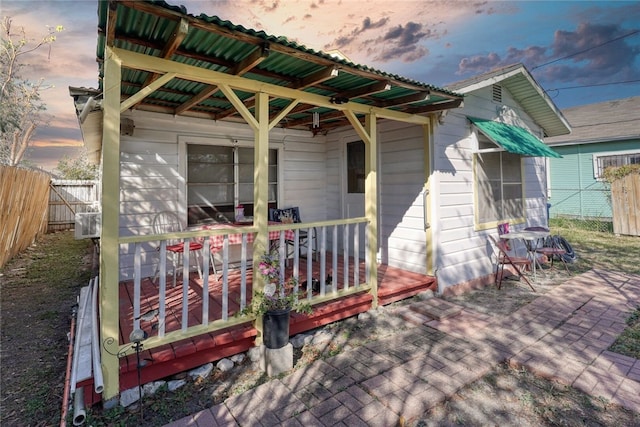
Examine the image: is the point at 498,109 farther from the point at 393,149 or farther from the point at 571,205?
the point at 571,205

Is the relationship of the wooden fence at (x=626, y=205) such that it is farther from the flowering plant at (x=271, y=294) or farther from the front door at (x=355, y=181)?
the flowering plant at (x=271, y=294)

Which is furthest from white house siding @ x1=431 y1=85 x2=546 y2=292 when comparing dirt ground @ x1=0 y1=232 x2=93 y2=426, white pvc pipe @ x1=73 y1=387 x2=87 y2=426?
dirt ground @ x1=0 y1=232 x2=93 y2=426

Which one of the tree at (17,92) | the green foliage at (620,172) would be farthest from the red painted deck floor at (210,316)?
the tree at (17,92)

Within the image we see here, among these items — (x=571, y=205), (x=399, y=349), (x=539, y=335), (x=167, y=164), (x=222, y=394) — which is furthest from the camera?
(x=571, y=205)

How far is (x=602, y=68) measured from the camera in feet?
90.3

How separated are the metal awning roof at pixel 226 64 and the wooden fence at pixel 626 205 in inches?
374

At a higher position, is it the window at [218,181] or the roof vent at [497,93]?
the roof vent at [497,93]

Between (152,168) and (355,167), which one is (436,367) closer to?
(355,167)

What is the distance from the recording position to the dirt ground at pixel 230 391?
218 centimetres

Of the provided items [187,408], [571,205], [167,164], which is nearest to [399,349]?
[187,408]

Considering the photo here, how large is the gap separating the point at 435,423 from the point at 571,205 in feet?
48.9

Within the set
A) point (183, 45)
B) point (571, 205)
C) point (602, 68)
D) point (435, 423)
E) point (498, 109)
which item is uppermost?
point (602, 68)

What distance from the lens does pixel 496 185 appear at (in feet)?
18.8

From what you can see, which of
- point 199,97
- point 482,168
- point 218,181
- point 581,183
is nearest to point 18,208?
point 218,181
